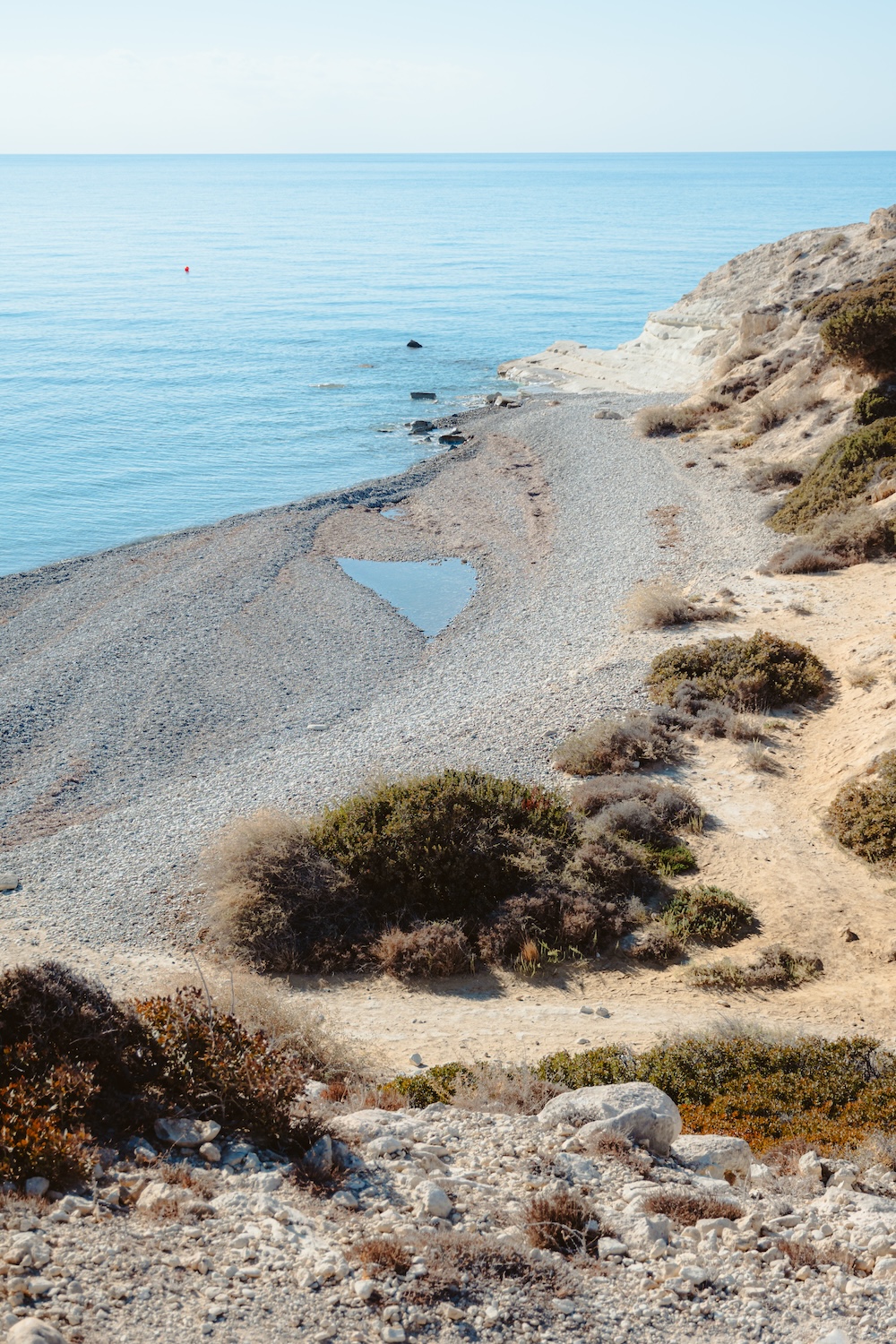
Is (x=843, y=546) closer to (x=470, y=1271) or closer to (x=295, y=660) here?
(x=295, y=660)

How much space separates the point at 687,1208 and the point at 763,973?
5107mm

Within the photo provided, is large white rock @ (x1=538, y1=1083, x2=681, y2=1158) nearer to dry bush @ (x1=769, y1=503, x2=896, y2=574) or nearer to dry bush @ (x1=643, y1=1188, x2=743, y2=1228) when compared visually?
dry bush @ (x1=643, y1=1188, x2=743, y2=1228)

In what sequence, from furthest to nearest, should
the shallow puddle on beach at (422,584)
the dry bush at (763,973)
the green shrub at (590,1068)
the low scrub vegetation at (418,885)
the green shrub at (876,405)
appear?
the shallow puddle on beach at (422,584) → the green shrub at (876,405) → the low scrub vegetation at (418,885) → the dry bush at (763,973) → the green shrub at (590,1068)

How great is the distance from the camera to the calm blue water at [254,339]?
42.0 m

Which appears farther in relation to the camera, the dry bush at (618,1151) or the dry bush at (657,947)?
the dry bush at (657,947)

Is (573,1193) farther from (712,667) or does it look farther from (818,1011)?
(712,667)

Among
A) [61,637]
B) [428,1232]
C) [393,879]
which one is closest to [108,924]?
[393,879]

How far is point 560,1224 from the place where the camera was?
603 centimetres

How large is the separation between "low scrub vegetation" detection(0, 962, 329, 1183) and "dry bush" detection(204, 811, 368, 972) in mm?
4115

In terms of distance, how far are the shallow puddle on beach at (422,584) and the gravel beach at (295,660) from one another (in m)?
0.59

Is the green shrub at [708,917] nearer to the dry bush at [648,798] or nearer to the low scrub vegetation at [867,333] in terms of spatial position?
the dry bush at [648,798]

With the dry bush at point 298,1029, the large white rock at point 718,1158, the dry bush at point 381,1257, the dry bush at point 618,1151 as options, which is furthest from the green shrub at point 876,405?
the dry bush at point 381,1257

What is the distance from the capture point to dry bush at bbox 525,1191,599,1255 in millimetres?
5980

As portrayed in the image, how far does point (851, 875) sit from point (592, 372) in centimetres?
4995
